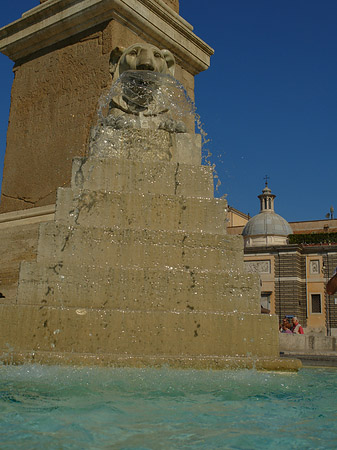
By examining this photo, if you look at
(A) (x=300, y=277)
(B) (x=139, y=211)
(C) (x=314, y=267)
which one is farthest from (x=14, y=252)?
(C) (x=314, y=267)

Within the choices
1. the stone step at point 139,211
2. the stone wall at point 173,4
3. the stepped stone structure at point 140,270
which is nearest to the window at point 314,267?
the stone wall at point 173,4

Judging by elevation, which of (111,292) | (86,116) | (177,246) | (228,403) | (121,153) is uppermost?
(86,116)

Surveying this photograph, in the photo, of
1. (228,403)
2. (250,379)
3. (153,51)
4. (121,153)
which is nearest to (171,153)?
(121,153)

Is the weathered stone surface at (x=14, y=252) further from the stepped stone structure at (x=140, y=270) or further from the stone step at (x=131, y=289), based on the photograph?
the stone step at (x=131, y=289)

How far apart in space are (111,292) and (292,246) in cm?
3914

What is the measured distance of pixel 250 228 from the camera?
49562 mm

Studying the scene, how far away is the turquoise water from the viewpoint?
5.80 feet

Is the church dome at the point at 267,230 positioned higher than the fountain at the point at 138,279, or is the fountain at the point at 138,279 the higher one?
the church dome at the point at 267,230

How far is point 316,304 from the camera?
41.5 meters

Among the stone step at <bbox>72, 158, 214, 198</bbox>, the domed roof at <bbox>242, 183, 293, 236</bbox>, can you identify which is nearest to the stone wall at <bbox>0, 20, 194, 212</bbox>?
the stone step at <bbox>72, 158, 214, 198</bbox>

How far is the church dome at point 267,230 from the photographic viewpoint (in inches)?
1870

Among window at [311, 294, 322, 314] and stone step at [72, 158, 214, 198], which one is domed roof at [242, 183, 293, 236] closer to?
window at [311, 294, 322, 314]

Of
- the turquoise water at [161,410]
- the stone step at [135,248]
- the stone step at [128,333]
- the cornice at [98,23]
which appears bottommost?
the turquoise water at [161,410]

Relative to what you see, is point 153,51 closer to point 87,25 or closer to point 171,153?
point 171,153
